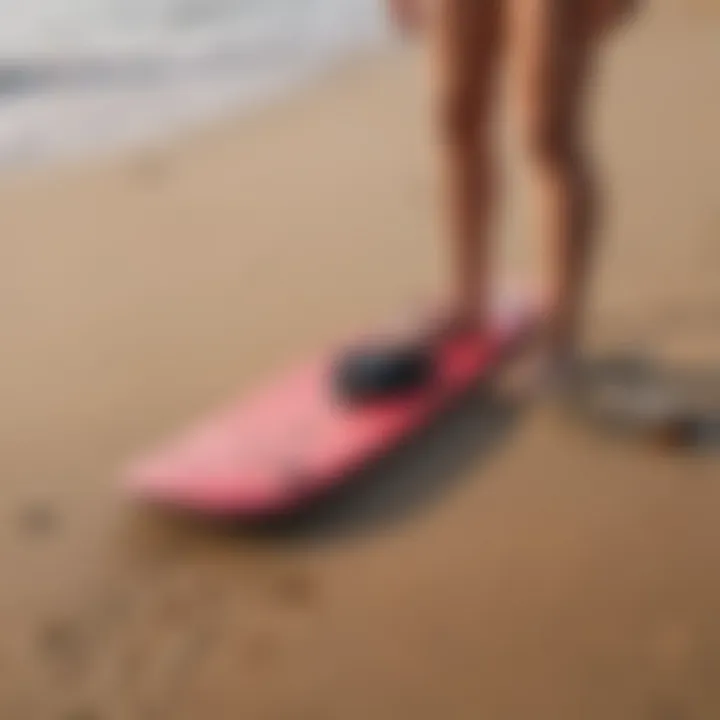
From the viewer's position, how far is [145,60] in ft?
8.36

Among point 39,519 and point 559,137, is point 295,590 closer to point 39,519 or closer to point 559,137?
point 39,519

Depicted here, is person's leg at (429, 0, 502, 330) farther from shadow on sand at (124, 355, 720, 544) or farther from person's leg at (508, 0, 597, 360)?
shadow on sand at (124, 355, 720, 544)

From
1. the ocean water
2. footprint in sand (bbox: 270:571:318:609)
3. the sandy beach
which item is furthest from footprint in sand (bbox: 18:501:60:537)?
the ocean water

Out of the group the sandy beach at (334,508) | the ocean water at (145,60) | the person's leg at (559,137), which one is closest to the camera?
the sandy beach at (334,508)

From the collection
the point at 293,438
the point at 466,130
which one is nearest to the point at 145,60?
the point at 466,130

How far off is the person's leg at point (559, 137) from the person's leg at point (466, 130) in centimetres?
4

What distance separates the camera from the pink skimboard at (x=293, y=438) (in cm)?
135

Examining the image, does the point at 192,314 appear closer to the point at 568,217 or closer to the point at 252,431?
the point at 252,431

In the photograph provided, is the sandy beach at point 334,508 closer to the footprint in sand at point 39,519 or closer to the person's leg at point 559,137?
the footprint in sand at point 39,519

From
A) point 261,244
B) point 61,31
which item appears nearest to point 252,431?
point 261,244

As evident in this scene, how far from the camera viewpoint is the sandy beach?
3.76ft

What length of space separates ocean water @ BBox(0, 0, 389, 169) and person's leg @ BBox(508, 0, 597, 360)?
1.01 meters

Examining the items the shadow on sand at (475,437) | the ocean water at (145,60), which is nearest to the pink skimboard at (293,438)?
the shadow on sand at (475,437)

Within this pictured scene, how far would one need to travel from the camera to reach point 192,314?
1712mm
